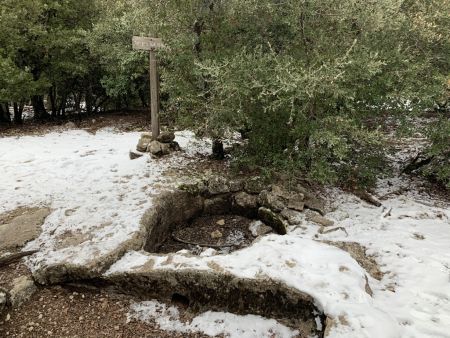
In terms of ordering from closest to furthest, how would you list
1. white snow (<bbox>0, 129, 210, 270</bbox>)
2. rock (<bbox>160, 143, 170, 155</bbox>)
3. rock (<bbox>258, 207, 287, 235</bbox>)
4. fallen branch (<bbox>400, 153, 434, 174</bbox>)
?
white snow (<bbox>0, 129, 210, 270</bbox>), rock (<bbox>258, 207, 287, 235</bbox>), fallen branch (<bbox>400, 153, 434, 174</bbox>), rock (<bbox>160, 143, 170, 155</bbox>)

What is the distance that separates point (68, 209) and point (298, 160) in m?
4.27

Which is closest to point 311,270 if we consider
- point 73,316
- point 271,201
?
point 271,201

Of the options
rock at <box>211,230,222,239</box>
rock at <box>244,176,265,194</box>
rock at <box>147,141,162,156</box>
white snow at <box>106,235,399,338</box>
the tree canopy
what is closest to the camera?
white snow at <box>106,235,399,338</box>

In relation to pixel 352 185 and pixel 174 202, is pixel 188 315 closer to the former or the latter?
pixel 174 202

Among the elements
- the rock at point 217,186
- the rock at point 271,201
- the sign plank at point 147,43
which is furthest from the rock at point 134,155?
the rock at point 271,201

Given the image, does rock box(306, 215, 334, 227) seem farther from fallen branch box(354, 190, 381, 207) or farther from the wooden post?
the wooden post

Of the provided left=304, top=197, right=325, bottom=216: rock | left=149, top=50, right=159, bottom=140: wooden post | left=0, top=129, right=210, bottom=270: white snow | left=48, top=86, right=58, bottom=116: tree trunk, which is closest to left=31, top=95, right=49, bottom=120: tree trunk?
left=48, top=86, right=58, bottom=116: tree trunk

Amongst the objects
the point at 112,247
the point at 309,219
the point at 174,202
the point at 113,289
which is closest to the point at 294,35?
the point at 309,219

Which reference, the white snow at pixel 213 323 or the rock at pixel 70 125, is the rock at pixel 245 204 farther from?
the rock at pixel 70 125

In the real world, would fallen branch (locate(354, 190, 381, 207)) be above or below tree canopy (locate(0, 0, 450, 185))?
below

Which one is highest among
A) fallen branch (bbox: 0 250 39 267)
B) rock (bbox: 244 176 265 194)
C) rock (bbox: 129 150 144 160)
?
rock (bbox: 129 150 144 160)

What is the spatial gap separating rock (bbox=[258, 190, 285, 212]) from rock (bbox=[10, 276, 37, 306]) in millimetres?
4054

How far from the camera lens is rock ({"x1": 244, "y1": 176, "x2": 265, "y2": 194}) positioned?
7305 millimetres

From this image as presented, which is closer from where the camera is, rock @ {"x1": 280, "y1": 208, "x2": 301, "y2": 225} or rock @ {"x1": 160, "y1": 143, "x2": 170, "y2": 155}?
rock @ {"x1": 280, "y1": 208, "x2": 301, "y2": 225}
